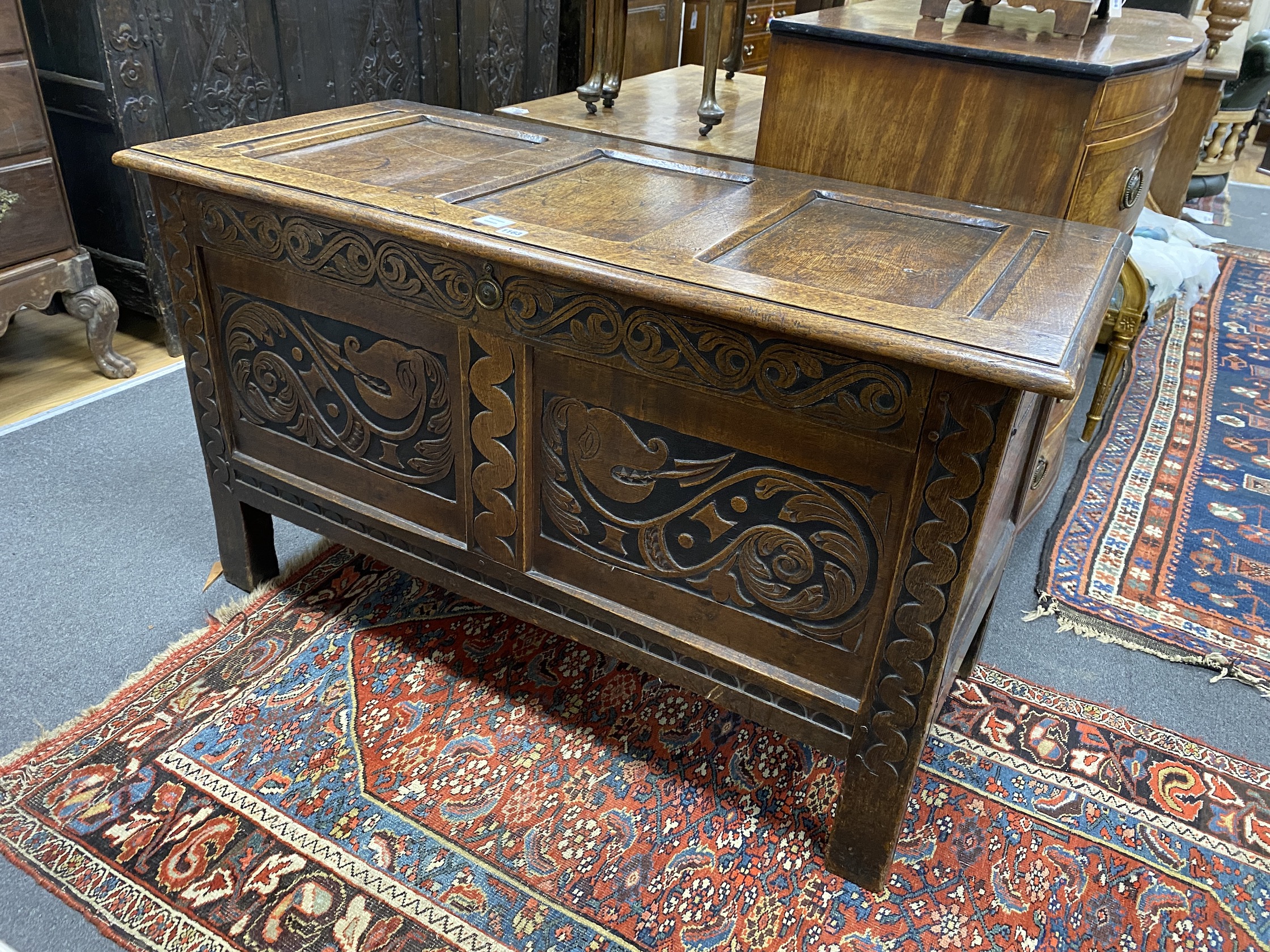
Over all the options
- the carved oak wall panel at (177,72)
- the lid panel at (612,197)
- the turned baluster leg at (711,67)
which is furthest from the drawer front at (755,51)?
the lid panel at (612,197)

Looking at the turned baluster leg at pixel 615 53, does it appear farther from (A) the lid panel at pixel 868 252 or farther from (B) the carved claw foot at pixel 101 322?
(B) the carved claw foot at pixel 101 322

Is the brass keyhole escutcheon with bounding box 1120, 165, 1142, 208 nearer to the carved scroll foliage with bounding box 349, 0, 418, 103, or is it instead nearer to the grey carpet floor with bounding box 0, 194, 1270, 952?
the grey carpet floor with bounding box 0, 194, 1270, 952

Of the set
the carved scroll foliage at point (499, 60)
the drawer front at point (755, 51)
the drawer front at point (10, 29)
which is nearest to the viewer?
the drawer front at point (10, 29)

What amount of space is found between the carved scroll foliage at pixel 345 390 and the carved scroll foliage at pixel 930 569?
28.3 inches

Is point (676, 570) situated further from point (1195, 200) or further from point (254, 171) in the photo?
point (1195, 200)

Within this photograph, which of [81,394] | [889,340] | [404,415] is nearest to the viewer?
[889,340]

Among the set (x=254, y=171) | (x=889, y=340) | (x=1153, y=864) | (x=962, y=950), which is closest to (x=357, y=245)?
(x=254, y=171)

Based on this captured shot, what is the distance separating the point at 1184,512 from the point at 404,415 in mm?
1975

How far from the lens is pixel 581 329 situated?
1227mm

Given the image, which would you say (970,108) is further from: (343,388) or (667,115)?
(343,388)

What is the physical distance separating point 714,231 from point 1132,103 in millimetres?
825

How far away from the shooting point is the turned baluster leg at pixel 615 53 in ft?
6.39

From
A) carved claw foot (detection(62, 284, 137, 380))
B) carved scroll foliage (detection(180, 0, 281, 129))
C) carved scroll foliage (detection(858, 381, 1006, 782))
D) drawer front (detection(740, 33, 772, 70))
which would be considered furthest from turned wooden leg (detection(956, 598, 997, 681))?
drawer front (detection(740, 33, 772, 70))

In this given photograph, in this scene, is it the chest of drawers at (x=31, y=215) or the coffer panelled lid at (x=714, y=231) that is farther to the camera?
the chest of drawers at (x=31, y=215)
